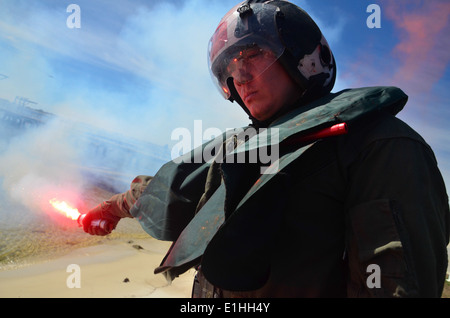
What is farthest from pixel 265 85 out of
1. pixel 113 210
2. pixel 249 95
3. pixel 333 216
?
pixel 113 210

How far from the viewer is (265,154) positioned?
4.64 feet

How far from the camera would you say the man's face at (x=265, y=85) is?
6.41 feet

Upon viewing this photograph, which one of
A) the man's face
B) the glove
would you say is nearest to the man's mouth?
the man's face

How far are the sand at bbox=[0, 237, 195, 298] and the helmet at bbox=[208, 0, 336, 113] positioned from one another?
448cm

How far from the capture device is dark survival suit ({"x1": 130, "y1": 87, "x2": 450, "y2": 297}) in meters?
1.09

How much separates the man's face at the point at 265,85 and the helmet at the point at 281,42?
0.06 ft

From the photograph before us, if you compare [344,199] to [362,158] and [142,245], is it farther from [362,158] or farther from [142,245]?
[142,245]

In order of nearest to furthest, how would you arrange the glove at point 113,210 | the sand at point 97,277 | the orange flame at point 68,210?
1. the glove at point 113,210
2. the orange flame at point 68,210
3. the sand at point 97,277

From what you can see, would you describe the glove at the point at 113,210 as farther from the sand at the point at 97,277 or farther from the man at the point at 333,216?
the sand at the point at 97,277

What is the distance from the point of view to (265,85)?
195 cm

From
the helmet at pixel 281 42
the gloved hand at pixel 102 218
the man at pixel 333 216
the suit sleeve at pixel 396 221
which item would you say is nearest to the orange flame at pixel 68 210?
the gloved hand at pixel 102 218

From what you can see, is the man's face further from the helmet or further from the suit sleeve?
the suit sleeve
